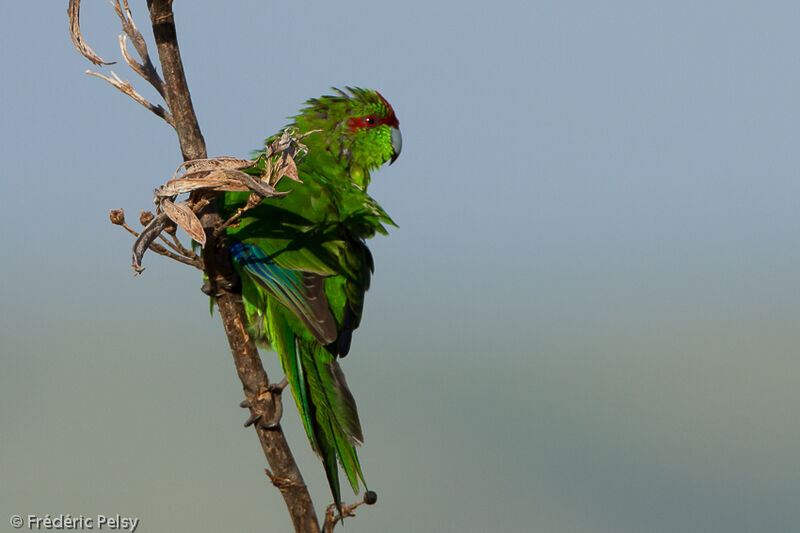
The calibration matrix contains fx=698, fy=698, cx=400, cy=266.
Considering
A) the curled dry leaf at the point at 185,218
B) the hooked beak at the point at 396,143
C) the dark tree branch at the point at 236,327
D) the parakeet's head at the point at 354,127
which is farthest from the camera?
the hooked beak at the point at 396,143

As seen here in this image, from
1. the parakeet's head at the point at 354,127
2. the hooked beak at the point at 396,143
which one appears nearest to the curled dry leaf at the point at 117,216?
the parakeet's head at the point at 354,127

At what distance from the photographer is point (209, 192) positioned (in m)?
2.28

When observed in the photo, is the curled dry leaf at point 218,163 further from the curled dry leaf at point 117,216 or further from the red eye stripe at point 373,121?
the red eye stripe at point 373,121

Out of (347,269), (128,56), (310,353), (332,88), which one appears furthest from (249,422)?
(332,88)

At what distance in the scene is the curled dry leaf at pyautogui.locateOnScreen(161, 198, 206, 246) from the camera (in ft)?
6.95

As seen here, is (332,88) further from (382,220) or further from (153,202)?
(153,202)

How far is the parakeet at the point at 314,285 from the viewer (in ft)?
9.04

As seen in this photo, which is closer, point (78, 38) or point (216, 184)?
point (216, 184)

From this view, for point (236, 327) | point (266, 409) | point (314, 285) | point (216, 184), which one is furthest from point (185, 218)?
point (266, 409)

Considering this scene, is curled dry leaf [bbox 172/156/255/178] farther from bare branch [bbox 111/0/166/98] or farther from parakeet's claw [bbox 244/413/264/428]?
parakeet's claw [bbox 244/413/264/428]

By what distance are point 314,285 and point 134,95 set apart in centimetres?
97

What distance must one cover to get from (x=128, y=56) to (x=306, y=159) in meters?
1.37

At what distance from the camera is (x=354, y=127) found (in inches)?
161

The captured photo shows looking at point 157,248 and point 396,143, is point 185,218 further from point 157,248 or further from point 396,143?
point 396,143
